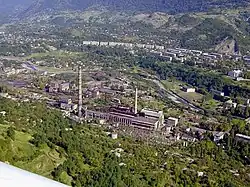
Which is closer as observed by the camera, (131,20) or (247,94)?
(247,94)

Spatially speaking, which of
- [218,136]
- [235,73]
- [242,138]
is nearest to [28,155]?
[218,136]

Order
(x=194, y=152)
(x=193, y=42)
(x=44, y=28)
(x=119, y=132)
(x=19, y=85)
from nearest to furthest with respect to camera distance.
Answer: (x=194, y=152), (x=119, y=132), (x=19, y=85), (x=193, y=42), (x=44, y=28)

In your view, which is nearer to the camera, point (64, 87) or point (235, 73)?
point (64, 87)

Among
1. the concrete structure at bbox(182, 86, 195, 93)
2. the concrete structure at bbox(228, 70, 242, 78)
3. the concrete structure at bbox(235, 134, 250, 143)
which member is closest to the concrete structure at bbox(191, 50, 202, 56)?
the concrete structure at bbox(228, 70, 242, 78)

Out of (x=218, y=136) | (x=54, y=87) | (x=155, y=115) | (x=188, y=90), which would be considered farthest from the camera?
(x=188, y=90)

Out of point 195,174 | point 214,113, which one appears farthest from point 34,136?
point 214,113

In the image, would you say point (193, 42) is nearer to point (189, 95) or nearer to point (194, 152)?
point (189, 95)

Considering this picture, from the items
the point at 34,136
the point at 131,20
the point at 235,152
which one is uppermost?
the point at 131,20

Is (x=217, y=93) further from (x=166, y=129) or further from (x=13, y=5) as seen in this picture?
(x=13, y=5)
